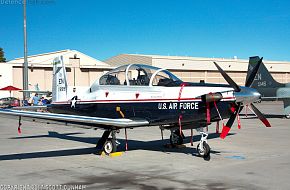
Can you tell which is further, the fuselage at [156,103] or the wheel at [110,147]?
the wheel at [110,147]

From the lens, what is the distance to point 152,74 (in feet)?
33.1

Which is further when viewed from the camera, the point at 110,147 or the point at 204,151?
the point at 110,147

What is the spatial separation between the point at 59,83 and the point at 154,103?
17.1ft

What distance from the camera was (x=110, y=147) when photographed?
10344 millimetres

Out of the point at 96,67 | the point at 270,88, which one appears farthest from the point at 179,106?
the point at 96,67

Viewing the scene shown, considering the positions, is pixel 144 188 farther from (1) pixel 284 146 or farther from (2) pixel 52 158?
(1) pixel 284 146

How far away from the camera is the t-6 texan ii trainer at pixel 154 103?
8.86 m

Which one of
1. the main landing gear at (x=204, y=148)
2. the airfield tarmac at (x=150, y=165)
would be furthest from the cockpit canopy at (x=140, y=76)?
the airfield tarmac at (x=150, y=165)

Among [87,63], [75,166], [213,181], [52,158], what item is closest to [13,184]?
[75,166]

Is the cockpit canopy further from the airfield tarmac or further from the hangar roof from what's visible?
the hangar roof

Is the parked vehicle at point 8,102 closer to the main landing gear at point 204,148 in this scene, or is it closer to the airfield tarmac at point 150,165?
the airfield tarmac at point 150,165

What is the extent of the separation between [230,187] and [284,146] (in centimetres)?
593

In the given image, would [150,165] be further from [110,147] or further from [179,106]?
[110,147]

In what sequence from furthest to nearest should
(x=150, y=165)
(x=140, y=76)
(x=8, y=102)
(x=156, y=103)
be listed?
(x=8, y=102), (x=140, y=76), (x=156, y=103), (x=150, y=165)
